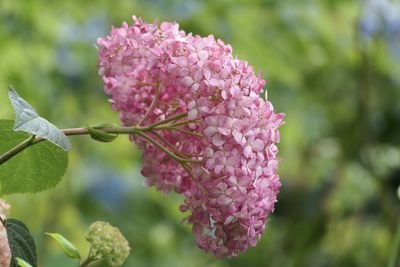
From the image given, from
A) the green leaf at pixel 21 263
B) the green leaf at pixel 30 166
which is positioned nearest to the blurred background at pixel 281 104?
the green leaf at pixel 30 166

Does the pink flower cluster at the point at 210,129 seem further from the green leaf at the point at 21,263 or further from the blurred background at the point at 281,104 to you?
the blurred background at the point at 281,104

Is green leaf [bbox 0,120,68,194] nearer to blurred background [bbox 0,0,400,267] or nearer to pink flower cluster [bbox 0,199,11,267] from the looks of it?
pink flower cluster [bbox 0,199,11,267]

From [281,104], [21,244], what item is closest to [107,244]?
[21,244]

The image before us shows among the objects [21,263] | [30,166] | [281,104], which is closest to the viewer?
[21,263]

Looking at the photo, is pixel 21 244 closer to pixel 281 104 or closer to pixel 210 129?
pixel 210 129

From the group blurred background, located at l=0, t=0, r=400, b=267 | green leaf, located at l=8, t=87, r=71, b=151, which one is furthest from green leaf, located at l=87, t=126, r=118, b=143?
blurred background, located at l=0, t=0, r=400, b=267

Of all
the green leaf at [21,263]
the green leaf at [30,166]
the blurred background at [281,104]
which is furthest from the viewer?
the blurred background at [281,104]

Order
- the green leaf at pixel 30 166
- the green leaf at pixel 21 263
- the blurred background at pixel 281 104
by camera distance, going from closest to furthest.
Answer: the green leaf at pixel 21 263
the green leaf at pixel 30 166
the blurred background at pixel 281 104
